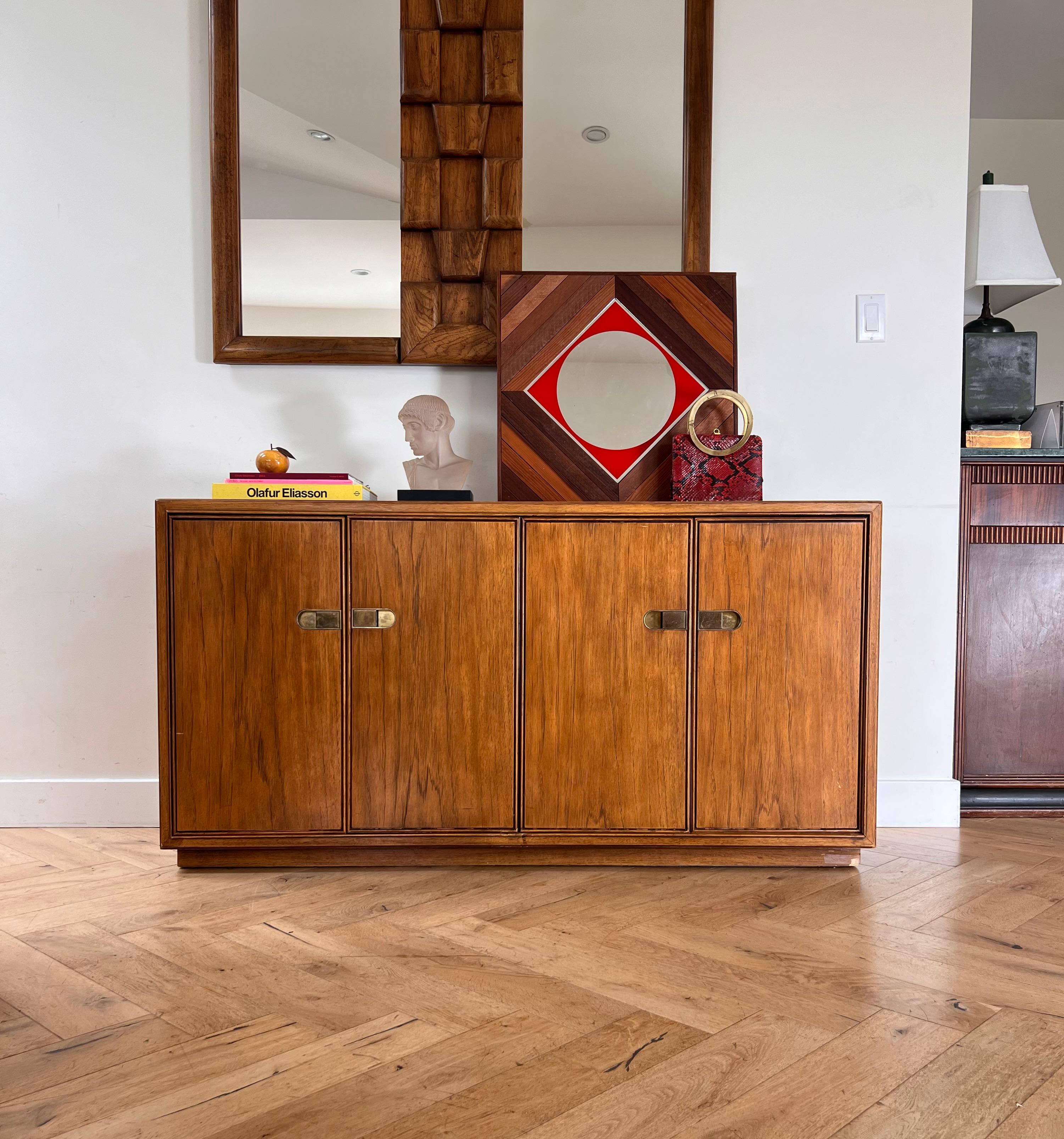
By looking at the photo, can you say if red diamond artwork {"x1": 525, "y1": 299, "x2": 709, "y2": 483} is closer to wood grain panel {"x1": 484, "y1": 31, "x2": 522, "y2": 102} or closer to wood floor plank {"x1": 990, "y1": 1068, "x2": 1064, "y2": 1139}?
wood grain panel {"x1": 484, "y1": 31, "x2": 522, "y2": 102}

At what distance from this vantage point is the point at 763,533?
170 centimetres

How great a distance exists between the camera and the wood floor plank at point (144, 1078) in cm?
92

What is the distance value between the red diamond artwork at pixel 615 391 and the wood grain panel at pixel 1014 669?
851 mm

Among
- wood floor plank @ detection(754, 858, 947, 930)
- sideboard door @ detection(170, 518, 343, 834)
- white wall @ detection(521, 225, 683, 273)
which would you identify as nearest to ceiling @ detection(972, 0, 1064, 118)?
white wall @ detection(521, 225, 683, 273)

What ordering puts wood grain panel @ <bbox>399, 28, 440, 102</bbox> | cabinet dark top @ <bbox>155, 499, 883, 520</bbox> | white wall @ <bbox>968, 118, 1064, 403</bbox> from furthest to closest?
white wall @ <bbox>968, 118, 1064, 403</bbox> < wood grain panel @ <bbox>399, 28, 440, 102</bbox> < cabinet dark top @ <bbox>155, 499, 883, 520</bbox>

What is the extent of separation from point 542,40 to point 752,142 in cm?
53

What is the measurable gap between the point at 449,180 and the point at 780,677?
1.32 m

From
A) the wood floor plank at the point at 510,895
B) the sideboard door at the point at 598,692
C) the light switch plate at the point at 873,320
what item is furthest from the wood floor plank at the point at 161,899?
the light switch plate at the point at 873,320

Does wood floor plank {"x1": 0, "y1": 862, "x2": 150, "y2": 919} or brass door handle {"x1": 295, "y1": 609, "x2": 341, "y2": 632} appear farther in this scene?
brass door handle {"x1": 295, "y1": 609, "x2": 341, "y2": 632}

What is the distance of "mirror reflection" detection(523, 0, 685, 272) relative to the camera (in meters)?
2.06

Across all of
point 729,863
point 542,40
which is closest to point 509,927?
point 729,863

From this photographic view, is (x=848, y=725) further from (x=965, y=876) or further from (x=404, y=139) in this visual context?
(x=404, y=139)

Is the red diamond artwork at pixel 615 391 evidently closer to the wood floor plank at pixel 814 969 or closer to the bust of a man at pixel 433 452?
the bust of a man at pixel 433 452

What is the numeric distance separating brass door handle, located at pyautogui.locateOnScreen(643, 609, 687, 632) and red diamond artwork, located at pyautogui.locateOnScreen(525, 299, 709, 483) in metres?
0.41
